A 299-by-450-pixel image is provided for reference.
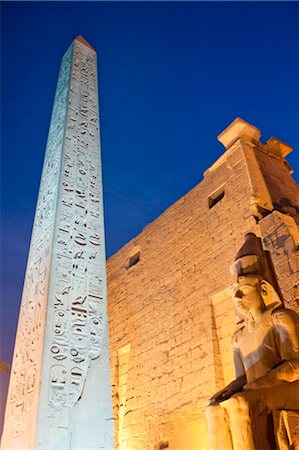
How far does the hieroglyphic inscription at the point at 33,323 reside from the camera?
231cm

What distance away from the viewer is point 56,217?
10.1ft

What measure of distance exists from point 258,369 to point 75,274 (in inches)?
53.8

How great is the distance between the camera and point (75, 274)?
113 inches

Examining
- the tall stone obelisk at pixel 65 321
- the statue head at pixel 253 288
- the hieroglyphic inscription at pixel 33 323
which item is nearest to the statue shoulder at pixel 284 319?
the statue head at pixel 253 288

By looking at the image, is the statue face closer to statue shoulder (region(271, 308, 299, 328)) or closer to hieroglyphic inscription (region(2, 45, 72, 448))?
statue shoulder (region(271, 308, 299, 328))

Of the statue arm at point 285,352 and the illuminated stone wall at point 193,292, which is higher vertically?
the illuminated stone wall at point 193,292

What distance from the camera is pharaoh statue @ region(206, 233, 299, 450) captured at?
2.38m

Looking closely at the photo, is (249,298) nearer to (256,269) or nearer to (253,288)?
(253,288)

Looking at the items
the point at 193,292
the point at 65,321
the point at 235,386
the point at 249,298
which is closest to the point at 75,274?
the point at 65,321

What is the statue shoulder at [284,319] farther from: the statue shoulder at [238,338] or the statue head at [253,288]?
the statue shoulder at [238,338]

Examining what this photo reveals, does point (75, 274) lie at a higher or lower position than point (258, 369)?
higher

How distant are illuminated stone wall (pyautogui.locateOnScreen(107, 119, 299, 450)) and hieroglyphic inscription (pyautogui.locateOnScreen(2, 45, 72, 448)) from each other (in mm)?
2775

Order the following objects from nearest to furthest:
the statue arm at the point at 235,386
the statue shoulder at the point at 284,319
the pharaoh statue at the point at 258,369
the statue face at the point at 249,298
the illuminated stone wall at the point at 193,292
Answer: the pharaoh statue at the point at 258,369, the statue shoulder at the point at 284,319, the statue arm at the point at 235,386, the statue face at the point at 249,298, the illuminated stone wall at the point at 193,292

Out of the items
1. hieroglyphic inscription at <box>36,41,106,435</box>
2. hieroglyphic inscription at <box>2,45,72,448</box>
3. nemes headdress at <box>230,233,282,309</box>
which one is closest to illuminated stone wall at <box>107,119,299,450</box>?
nemes headdress at <box>230,233,282,309</box>
